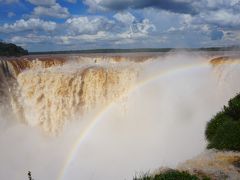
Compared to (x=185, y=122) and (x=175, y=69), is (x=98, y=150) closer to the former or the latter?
(x=185, y=122)

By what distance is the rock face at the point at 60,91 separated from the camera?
34625mm

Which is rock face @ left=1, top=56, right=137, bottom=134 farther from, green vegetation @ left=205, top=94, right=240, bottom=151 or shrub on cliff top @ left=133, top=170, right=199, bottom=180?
shrub on cliff top @ left=133, top=170, right=199, bottom=180

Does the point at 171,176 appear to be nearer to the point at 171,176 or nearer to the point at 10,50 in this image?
the point at 171,176

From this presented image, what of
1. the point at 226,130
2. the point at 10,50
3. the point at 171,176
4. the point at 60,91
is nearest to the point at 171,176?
the point at 171,176

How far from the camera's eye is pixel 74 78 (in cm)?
3519

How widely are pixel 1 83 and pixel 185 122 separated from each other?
18129mm

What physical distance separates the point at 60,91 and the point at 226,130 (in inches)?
886

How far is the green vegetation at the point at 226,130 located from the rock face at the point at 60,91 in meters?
17.5

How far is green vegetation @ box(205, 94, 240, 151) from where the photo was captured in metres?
14.8

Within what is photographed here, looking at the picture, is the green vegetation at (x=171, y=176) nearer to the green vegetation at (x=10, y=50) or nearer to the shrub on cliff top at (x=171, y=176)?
the shrub on cliff top at (x=171, y=176)

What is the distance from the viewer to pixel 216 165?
12.9m

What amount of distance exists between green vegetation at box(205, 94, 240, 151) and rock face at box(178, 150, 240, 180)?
57 cm

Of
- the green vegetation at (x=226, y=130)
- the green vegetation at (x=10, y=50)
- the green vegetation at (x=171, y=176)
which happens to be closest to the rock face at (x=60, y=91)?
the green vegetation at (x=226, y=130)

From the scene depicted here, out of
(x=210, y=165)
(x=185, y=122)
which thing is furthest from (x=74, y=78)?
(x=210, y=165)
